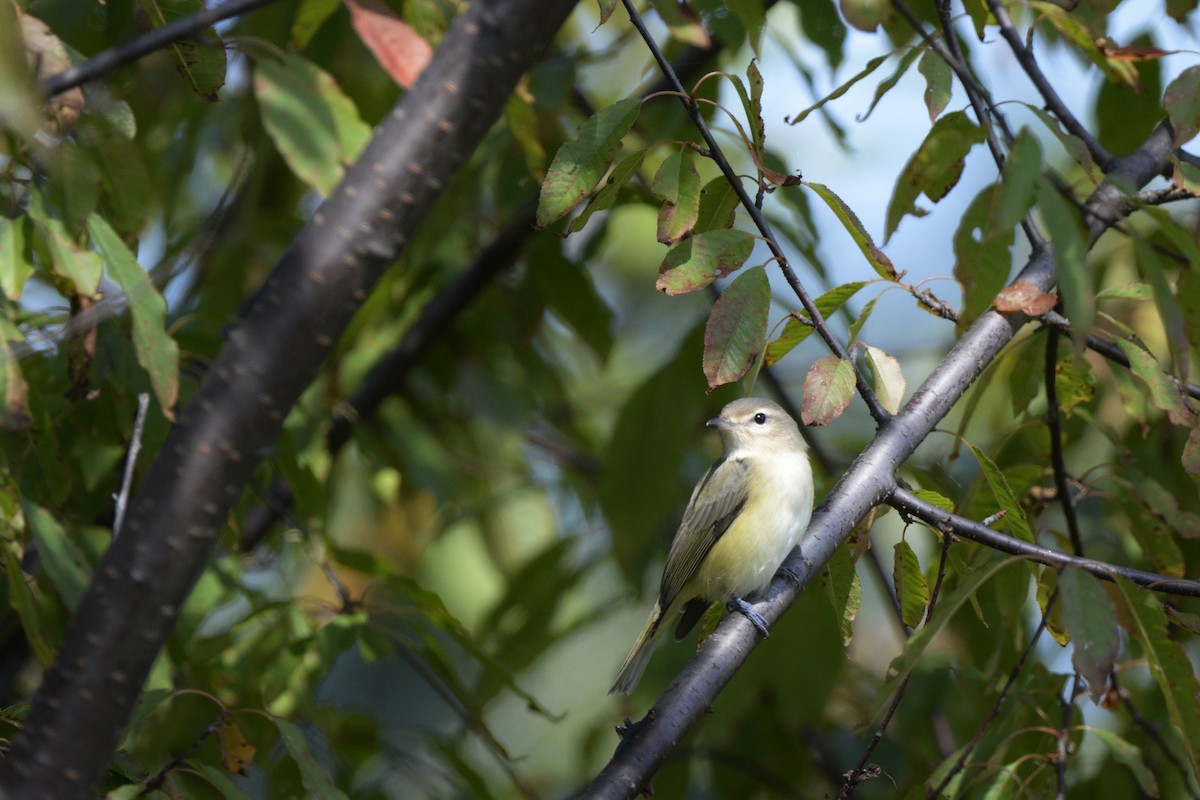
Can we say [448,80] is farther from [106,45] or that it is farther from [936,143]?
[106,45]

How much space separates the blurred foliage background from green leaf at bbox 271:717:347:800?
0.01m

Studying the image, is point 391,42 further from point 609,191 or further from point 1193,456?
point 1193,456

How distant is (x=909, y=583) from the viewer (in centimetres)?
262

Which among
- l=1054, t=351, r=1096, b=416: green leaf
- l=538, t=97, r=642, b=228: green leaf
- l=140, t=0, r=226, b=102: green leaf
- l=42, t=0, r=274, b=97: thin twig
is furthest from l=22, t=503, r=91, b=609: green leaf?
l=1054, t=351, r=1096, b=416: green leaf

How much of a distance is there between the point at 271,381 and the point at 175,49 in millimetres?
1305

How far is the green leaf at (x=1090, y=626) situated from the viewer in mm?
1904

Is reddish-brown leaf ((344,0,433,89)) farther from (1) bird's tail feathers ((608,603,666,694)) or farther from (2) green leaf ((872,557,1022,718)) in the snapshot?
(1) bird's tail feathers ((608,603,666,694))

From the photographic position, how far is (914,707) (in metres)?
4.07

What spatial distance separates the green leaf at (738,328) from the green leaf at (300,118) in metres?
1.04

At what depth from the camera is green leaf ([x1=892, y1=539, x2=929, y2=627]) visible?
2.60 meters

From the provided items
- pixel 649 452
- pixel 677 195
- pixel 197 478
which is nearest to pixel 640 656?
pixel 649 452

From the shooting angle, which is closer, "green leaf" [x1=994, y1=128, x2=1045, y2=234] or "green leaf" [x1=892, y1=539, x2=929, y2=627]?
"green leaf" [x1=994, y1=128, x2=1045, y2=234]

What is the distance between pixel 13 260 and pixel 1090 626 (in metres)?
2.29

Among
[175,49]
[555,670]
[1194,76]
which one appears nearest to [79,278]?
[175,49]
